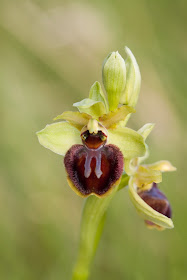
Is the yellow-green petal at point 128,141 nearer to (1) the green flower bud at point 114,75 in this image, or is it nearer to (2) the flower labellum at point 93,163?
(2) the flower labellum at point 93,163

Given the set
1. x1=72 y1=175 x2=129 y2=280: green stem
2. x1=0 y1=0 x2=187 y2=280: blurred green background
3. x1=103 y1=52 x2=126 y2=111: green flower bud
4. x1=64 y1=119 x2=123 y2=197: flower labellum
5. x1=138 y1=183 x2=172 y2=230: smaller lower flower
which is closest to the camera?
x1=64 y1=119 x2=123 y2=197: flower labellum

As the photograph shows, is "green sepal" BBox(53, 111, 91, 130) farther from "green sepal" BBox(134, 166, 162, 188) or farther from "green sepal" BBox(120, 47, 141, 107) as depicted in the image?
"green sepal" BBox(134, 166, 162, 188)

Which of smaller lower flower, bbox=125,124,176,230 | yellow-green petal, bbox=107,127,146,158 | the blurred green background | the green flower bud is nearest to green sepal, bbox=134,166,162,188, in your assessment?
smaller lower flower, bbox=125,124,176,230

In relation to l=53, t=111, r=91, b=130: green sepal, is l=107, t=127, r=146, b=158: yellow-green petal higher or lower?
lower

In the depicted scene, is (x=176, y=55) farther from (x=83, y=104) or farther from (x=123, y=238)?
(x=83, y=104)

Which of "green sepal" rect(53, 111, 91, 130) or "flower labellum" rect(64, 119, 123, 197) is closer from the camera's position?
"flower labellum" rect(64, 119, 123, 197)

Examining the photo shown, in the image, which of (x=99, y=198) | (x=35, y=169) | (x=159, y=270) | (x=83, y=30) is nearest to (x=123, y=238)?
(x=159, y=270)

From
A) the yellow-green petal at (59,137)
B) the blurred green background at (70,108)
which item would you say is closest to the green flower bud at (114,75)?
the yellow-green petal at (59,137)
